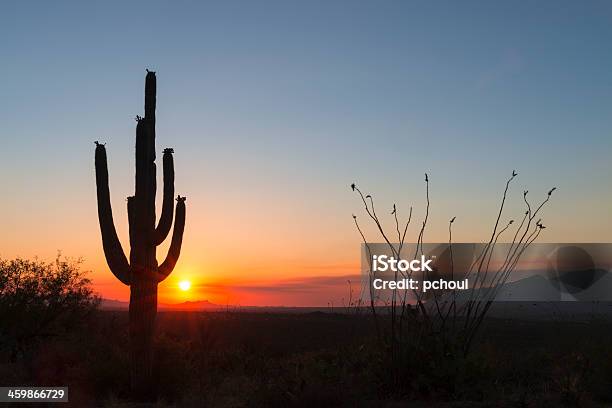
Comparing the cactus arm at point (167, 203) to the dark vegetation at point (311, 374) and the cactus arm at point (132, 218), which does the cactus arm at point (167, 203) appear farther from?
the dark vegetation at point (311, 374)

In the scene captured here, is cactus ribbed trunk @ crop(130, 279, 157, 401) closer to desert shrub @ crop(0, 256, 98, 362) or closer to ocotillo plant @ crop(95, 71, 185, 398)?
ocotillo plant @ crop(95, 71, 185, 398)

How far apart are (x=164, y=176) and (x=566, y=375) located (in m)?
9.05

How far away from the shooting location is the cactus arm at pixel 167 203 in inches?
583

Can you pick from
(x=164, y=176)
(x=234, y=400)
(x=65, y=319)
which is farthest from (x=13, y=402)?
(x=65, y=319)

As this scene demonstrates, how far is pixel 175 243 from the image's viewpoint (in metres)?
15.3

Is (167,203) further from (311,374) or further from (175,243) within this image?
(311,374)

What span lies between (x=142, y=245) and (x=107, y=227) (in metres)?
0.92

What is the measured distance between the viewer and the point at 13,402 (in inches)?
520

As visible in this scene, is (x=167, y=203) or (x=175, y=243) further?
(x=175, y=243)

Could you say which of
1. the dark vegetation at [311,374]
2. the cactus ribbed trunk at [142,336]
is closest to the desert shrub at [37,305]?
the dark vegetation at [311,374]

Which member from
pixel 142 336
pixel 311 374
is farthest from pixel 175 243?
pixel 311 374

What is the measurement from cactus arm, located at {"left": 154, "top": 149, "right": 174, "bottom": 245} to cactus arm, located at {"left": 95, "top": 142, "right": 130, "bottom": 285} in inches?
31.8

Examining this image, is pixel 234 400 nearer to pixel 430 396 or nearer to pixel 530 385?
pixel 430 396

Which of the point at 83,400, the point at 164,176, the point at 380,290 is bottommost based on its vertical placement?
the point at 83,400
